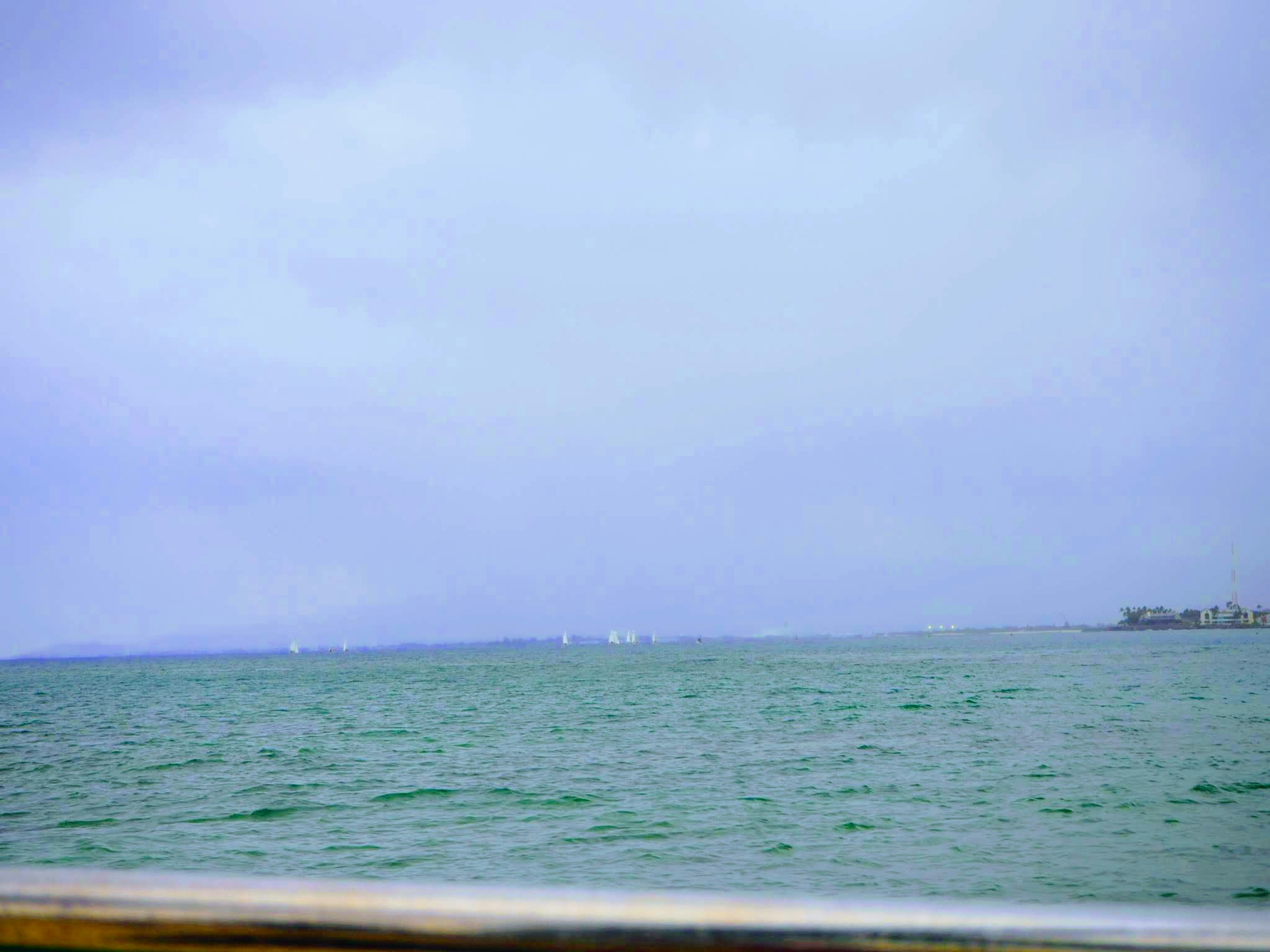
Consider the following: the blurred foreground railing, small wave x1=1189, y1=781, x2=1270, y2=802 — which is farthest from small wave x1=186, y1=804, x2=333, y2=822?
the blurred foreground railing

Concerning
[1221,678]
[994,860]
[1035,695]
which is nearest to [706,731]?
[994,860]

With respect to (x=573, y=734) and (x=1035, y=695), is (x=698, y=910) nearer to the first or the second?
(x=573, y=734)

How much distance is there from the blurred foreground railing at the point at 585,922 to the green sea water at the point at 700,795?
11.4 meters

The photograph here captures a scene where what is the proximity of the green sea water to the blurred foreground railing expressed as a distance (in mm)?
11359

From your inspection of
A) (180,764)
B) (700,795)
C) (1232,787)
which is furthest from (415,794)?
(1232,787)

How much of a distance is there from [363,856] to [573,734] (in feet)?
62.2

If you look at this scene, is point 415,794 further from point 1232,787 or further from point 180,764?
point 1232,787

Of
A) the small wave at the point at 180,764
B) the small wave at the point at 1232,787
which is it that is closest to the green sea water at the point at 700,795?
the small wave at the point at 1232,787

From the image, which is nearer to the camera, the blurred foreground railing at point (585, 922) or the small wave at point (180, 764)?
the blurred foreground railing at point (585, 922)

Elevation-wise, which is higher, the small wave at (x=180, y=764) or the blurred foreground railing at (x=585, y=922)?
the blurred foreground railing at (x=585, y=922)

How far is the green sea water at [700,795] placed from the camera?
13.7 meters

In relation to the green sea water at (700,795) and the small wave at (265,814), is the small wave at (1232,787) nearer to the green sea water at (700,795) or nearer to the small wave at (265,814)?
the green sea water at (700,795)

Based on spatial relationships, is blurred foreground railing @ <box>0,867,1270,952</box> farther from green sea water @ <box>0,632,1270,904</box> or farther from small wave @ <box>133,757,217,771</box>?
small wave @ <box>133,757,217,771</box>

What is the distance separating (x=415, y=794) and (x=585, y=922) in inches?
813
